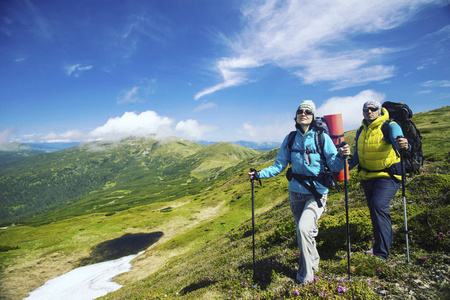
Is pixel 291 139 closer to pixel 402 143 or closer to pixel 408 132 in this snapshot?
pixel 402 143

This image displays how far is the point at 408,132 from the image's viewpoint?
6609 mm

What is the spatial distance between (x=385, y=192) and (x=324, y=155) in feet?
7.52

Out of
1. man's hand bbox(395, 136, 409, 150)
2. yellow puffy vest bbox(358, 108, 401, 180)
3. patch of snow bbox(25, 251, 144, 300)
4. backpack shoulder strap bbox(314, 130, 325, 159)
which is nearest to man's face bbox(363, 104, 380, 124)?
yellow puffy vest bbox(358, 108, 401, 180)

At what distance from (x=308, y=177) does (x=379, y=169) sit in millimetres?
2393

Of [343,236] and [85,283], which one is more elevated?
[343,236]

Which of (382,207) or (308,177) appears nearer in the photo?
(308,177)

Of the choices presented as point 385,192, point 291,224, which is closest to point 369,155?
point 385,192

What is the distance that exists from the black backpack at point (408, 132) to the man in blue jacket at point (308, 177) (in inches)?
80.8

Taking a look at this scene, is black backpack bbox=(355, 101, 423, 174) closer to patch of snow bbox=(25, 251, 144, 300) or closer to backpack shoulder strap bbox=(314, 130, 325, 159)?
backpack shoulder strap bbox=(314, 130, 325, 159)

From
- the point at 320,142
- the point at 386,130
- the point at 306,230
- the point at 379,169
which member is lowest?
the point at 306,230

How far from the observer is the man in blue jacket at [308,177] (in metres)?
5.97

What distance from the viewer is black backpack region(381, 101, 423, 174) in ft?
21.4

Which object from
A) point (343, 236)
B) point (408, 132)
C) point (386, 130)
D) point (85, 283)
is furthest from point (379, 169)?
point (85, 283)

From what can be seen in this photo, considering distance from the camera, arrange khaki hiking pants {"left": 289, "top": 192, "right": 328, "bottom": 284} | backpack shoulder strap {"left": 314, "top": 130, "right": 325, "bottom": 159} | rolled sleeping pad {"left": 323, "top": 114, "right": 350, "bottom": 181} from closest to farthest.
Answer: khaki hiking pants {"left": 289, "top": 192, "right": 328, "bottom": 284}
backpack shoulder strap {"left": 314, "top": 130, "right": 325, "bottom": 159}
rolled sleeping pad {"left": 323, "top": 114, "right": 350, "bottom": 181}
